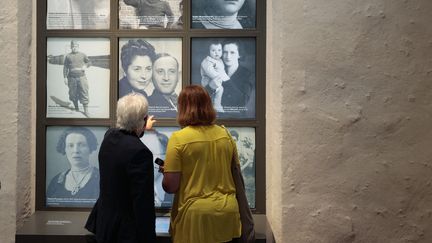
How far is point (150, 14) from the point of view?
3.38m

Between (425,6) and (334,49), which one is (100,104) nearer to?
(334,49)

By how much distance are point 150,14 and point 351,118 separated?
4.70 feet

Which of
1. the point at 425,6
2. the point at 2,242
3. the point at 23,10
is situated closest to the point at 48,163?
the point at 2,242

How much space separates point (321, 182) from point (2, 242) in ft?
6.36

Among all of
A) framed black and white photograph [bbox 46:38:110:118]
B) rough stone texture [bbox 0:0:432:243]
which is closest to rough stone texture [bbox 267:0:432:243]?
rough stone texture [bbox 0:0:432:243]

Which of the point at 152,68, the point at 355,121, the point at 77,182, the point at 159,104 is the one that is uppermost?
the point at 152,68

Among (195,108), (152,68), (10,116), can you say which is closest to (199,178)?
(195,108)

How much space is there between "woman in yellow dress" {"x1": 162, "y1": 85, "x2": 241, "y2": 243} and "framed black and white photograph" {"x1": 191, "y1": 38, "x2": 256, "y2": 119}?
75cm

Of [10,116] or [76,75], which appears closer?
[10,116]

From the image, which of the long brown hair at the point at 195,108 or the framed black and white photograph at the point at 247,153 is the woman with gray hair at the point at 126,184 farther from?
the framed black and white photograph at the point at 247,153

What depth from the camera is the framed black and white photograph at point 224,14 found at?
3.35 metres

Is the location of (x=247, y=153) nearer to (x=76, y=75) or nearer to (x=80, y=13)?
(x=76, y=75)

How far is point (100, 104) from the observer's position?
3377mm

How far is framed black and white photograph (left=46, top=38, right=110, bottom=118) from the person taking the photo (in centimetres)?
338
